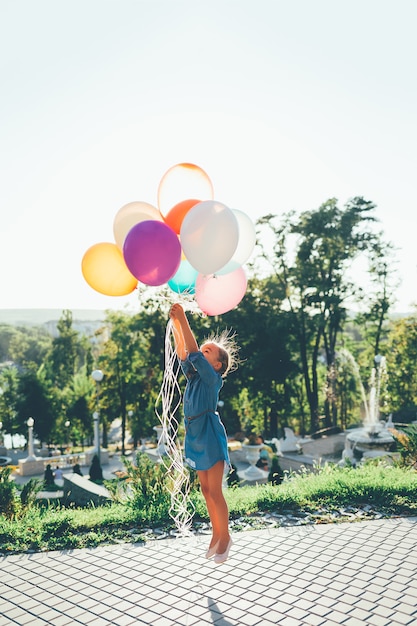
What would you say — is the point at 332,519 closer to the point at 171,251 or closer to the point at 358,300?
the point at 171,251

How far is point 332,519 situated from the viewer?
21.6 feet

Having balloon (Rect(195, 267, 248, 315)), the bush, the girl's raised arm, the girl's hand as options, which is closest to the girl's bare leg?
the girl's raised arm

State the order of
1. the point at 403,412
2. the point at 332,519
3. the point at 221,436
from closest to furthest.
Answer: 1. the point at 221,436
2. the point at 332,519
3. the point at 403,412

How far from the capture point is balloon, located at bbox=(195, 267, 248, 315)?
16.6 feet

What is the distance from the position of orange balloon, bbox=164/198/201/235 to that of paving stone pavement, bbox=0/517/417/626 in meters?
3.31

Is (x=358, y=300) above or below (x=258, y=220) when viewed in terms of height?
below

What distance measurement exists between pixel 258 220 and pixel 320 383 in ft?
55.8

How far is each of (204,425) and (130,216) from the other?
82.4 inches

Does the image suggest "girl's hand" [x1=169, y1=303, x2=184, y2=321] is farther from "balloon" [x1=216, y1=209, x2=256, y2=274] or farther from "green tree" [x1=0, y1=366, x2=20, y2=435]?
"green tree" [x1=0, y1=366, x2=20, y2=435]

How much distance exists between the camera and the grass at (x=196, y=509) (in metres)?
6.20

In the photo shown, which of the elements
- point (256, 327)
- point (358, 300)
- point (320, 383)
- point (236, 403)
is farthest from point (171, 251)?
point (320, 383)

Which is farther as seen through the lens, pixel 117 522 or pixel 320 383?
pixel 320 383

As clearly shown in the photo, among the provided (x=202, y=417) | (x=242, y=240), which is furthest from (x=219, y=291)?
(x=202, y=417)

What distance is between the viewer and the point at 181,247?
450cm
